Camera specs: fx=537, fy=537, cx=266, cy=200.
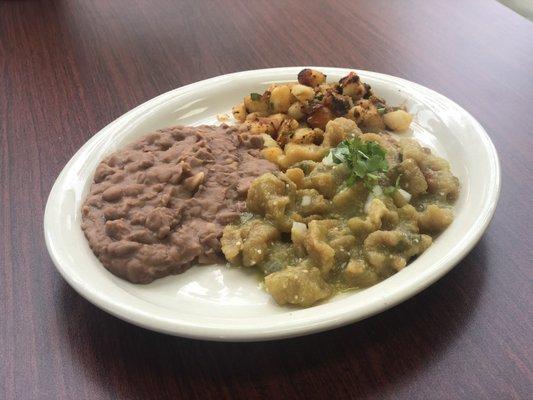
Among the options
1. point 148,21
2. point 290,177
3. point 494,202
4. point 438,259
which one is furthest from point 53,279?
point 148,21

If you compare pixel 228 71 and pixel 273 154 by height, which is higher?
pixel 273 154

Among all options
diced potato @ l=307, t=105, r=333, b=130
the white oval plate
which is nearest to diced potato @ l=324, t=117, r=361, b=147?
diced potato @ l=307, t=105, r=333, b=130

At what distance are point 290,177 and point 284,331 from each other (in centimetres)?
80

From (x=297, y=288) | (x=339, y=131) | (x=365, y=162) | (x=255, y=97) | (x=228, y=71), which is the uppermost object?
(x=365, y=162)

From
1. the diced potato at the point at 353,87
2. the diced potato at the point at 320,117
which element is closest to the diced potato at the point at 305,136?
the diced potato at the point at 320,117

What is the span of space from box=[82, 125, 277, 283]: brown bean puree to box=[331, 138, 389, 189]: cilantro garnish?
439mm

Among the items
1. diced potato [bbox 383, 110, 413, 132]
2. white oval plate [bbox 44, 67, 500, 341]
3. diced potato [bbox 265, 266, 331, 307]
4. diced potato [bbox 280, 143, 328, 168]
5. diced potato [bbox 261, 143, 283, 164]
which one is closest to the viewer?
white oval plate [bbox 44, 67, 500, 341]

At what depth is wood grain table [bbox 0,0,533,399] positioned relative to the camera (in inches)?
63.8

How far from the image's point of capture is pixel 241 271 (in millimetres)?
1995

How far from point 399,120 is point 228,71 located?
136cm

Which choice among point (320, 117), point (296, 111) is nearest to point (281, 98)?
point (296, 111)

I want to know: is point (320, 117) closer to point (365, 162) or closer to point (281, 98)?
point (281, 98)

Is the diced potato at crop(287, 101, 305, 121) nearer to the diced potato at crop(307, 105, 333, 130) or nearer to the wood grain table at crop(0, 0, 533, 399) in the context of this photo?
the diced potato at crop(307, 105, 333, 130)

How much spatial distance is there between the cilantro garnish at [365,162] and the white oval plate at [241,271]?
0.33 meters
